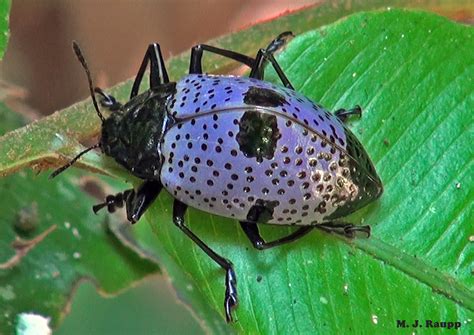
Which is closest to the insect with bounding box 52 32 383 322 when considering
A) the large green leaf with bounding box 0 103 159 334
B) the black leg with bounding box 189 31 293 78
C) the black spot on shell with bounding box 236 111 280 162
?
the black spot on shell with bounding box 236 111 280 162

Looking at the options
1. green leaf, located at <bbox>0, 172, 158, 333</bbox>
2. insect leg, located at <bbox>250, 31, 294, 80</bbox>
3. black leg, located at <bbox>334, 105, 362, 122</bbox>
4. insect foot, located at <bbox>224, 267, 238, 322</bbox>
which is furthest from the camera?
green leaf, located at <bbox>0, 172, 158, 333</bbox>

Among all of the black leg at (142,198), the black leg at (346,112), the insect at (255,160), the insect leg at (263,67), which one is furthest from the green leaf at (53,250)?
the black leg at (346,112)

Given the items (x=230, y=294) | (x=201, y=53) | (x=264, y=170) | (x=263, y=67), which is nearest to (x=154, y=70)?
(x=201, y=53)

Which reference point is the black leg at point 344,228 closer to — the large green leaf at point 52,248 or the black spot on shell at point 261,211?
the black spot on shell at point 261,211

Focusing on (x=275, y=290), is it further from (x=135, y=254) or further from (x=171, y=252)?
(x=135, y=254)

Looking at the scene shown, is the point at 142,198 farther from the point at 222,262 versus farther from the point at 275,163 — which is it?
the point at 275,163

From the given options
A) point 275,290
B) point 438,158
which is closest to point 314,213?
point 275,290

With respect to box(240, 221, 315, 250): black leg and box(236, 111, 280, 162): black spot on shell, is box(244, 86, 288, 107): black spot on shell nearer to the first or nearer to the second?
box(236, 111, 280, 162): black spot on shell
